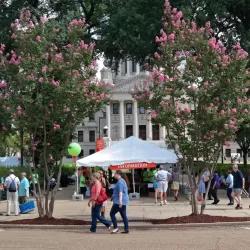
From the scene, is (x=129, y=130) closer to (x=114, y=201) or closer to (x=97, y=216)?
(x=97, y=216)

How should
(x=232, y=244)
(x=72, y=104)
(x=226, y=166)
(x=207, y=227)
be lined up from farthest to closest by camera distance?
1. (x=226, y=166)
2. (x=72, y=104)
3. (x=207, y=227)
4. (x=232, y=244)

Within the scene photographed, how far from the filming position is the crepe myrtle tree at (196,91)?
17516 mm

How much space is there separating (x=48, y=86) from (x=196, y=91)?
14.7ft

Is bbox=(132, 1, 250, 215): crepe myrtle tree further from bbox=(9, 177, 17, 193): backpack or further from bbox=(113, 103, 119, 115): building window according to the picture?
bbox=(113, 103, 119, 115): building window

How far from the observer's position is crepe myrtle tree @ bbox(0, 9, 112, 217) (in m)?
17.7

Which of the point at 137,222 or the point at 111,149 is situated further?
the point at 111,149

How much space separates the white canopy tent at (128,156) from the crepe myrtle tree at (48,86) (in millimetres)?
10005

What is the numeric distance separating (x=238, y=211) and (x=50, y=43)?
923cm

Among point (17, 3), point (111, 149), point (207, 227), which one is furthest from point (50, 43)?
point (17, 3)

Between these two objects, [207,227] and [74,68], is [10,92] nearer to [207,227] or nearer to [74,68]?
[74,68]

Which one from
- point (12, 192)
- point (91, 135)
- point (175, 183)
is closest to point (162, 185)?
point (175, 183)

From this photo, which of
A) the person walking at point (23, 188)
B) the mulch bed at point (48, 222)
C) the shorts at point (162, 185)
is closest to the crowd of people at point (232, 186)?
the shorts at point (162, 185)

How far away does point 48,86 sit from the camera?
57.5ft

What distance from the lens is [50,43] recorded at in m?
18.3
